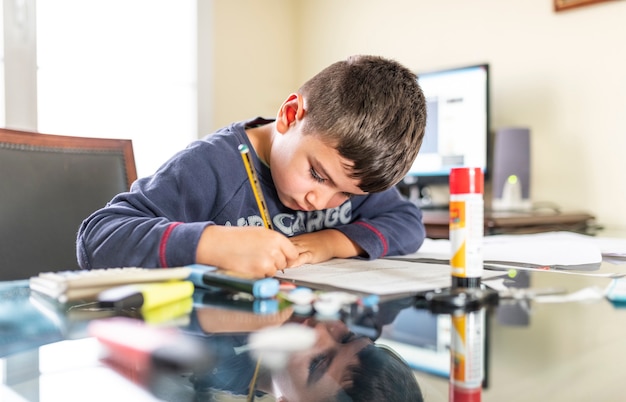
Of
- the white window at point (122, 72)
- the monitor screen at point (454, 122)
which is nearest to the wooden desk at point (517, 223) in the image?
the monitor screen at point (454, 122)

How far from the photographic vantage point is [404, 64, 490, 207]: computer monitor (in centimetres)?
204

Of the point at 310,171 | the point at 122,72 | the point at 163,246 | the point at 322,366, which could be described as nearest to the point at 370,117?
the point at 310,171

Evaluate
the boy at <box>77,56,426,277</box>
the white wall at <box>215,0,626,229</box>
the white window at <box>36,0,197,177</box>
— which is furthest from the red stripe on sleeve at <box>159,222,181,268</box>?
the white window at <box>36,0,197,177</box>

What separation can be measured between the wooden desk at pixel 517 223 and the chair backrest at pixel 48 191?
34.2 inches

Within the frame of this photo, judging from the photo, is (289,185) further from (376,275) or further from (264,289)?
(264,289)

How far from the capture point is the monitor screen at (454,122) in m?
2.04

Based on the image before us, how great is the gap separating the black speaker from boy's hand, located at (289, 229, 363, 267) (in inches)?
45.8

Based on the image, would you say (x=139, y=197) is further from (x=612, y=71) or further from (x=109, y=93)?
(x=109, y=93)

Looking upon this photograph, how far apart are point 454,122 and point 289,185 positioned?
126 cm

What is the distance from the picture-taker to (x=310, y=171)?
97cm

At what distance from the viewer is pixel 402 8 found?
2605mm

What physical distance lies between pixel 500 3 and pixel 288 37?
50.6 inches

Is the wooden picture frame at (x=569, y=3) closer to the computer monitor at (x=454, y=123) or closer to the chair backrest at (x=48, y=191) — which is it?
the computer monitor at (x=454, y=123)

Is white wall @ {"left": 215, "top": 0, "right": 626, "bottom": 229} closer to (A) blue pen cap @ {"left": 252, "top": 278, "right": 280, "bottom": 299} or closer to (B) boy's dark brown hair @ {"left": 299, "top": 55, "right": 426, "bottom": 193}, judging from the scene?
(B) boy's dark brown hair @ {"left": 299, "top": 55, "right": 426, "bottom": 193}
